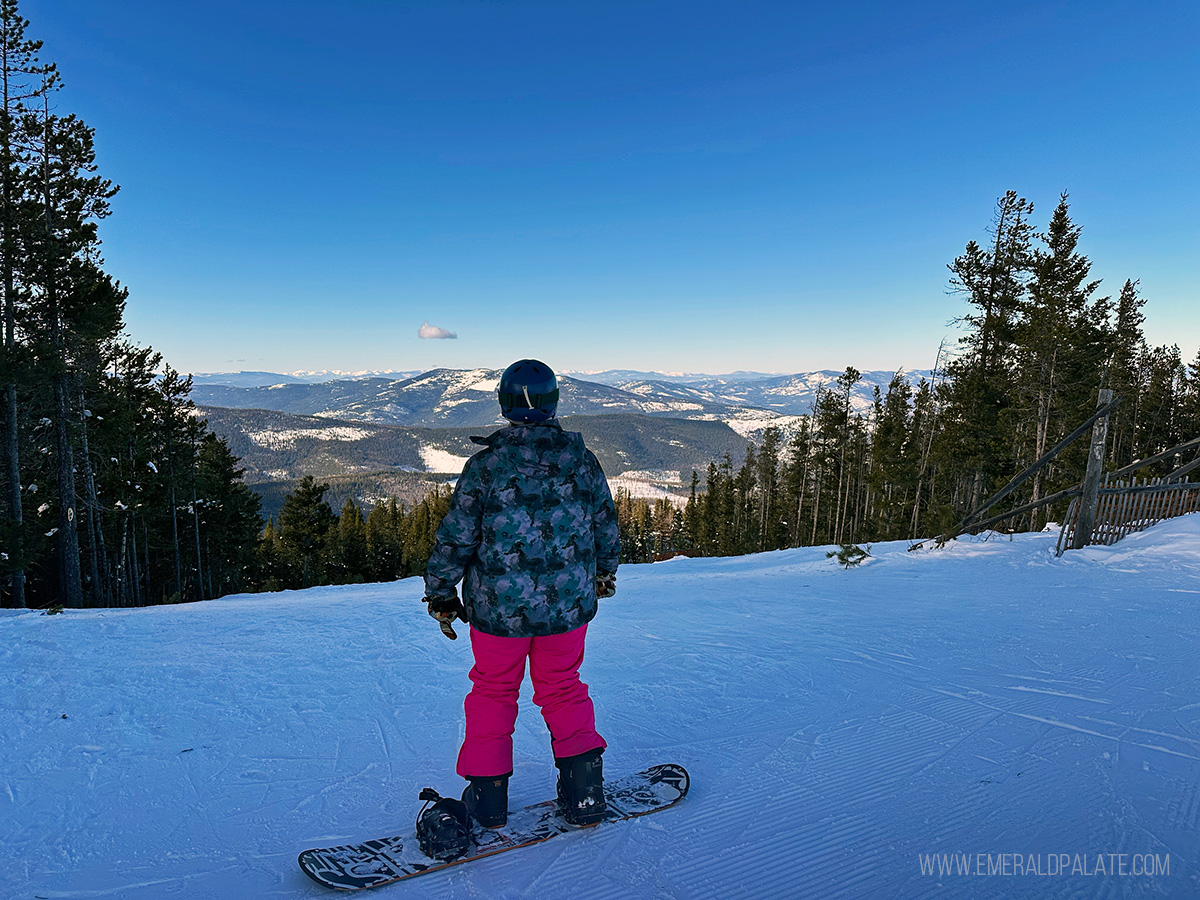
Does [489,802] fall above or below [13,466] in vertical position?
below

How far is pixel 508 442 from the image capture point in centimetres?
241

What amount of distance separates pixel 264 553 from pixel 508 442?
4112 cm

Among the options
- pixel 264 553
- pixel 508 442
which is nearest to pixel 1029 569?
pixel 508 442

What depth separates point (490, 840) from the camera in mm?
2213

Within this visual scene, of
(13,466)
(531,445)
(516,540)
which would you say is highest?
(13,466)

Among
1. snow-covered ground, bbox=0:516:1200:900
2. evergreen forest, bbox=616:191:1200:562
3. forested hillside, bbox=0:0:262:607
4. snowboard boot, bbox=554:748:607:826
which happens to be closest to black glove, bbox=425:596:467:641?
snowboard boot, bbox=554:748:607:826

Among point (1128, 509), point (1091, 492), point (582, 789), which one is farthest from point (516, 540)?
point (1128, 509)

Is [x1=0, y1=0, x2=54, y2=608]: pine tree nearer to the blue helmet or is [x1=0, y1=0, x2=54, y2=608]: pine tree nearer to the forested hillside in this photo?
the forested hillside

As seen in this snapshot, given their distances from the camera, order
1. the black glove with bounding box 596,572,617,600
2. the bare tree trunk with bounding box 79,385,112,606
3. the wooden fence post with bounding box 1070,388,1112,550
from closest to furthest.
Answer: the black glove with bounding box 596,572,617,600 < the wooden fence post with bounding box 1070,388,1112,550 < the bare tree trunk with bounding box 79,385,112,606

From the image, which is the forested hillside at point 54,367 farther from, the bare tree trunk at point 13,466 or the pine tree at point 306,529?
the pine tree at point 306,529

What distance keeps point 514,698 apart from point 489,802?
0.40 m

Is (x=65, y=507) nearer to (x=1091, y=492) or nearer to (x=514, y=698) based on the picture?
(x=514, y=698)

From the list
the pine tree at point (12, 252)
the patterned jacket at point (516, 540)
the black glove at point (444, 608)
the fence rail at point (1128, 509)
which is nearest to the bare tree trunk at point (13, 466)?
the pine tree at point (12, 252)

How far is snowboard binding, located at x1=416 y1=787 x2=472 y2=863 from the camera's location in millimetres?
2111
